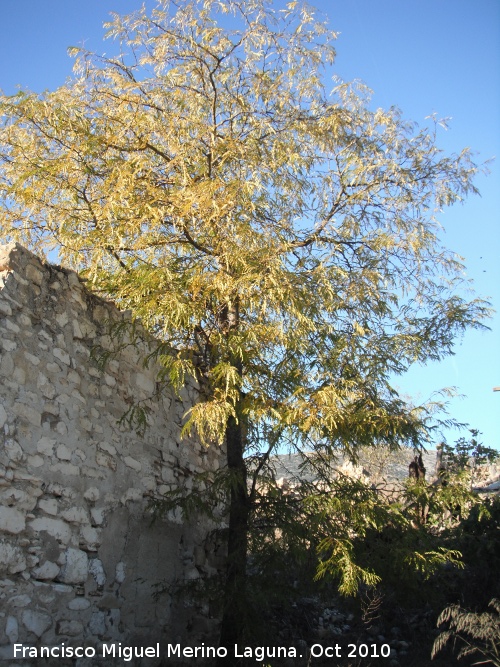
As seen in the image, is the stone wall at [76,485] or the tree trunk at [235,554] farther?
the tree trunk at [235,554]

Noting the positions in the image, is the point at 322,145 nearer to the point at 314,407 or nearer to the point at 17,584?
the point at 314,407

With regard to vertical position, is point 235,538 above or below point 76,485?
below

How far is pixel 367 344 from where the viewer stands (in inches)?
224

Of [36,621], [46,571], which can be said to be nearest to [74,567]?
[46,571]

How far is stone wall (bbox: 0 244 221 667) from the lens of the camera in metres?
4.00

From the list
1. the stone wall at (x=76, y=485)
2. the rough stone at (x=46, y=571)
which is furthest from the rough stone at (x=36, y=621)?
the rough stone at (x=46, y=571)

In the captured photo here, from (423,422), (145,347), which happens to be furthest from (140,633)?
(423,422)

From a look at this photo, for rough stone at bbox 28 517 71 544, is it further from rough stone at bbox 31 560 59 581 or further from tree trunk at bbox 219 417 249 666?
tree trunk at bbox 219 417 249 666

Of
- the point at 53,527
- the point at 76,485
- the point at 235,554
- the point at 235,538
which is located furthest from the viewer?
the point at 235,538

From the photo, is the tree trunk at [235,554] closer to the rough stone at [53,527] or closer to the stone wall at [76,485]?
the stone wall at [76,485]

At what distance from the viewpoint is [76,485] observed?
4.52 m

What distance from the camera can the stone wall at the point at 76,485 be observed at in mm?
3998

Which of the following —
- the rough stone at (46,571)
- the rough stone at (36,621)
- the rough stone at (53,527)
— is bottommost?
the rough stone at (36,621)

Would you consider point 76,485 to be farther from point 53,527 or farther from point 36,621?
point 36,621
